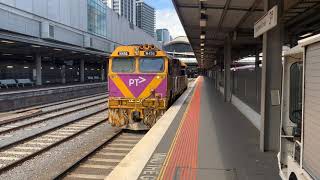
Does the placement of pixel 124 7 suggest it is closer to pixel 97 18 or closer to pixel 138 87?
pixel 97 18

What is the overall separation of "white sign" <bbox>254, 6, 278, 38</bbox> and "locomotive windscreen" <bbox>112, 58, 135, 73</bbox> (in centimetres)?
673

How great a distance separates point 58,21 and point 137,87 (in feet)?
125

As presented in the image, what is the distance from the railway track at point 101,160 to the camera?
28.4ft

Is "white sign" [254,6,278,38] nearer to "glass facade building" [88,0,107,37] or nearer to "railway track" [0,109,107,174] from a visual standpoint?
"railway track" [0,109,107,174]

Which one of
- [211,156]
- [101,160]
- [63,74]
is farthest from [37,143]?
[63,74]

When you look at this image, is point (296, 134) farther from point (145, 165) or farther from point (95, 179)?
point (95, 179)

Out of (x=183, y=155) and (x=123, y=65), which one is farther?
(x=123, y=65)

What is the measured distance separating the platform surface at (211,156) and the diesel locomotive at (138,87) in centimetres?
228

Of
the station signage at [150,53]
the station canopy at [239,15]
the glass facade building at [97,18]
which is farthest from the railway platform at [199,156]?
the glass facade building at [97,18]

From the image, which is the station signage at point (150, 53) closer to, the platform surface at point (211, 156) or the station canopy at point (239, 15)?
the station canopy at point (239, 15)

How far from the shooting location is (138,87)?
14086mm

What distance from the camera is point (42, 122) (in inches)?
682

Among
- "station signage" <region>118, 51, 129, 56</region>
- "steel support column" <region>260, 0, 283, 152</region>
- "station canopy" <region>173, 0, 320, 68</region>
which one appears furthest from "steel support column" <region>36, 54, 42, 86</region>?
"steel support column" <region>260, 0, 283, 152</region>

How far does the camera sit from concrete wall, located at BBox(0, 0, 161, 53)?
3650 cm
